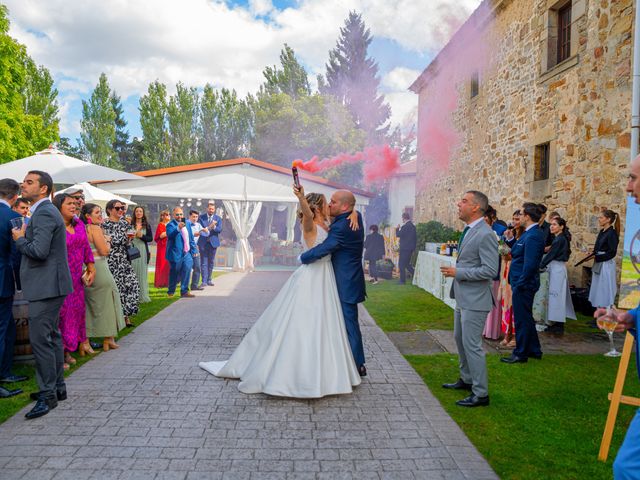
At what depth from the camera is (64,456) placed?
3.41m

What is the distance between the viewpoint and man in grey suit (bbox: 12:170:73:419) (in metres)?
4.11

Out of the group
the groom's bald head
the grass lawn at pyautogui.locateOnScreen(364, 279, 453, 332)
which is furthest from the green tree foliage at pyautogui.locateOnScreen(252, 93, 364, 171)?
the groom's bald head

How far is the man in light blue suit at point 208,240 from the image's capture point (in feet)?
42.0

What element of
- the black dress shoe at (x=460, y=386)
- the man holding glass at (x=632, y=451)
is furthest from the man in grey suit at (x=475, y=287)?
the man holding glass at (x=632, y=451)

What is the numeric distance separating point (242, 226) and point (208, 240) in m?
5.73

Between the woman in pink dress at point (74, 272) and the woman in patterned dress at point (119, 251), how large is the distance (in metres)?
1.49

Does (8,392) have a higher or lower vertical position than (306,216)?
lower

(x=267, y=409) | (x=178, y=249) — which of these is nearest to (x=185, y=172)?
(x=178, y=249)

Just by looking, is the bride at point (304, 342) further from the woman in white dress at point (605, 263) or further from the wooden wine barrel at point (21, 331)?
the woman in white dress at point (605, 263)

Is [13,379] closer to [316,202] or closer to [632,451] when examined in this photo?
[316,202]

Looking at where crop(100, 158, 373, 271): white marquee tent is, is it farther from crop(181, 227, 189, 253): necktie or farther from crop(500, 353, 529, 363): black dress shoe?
crop(500, 353, 529, 363): black dress shoe

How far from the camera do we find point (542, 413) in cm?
452

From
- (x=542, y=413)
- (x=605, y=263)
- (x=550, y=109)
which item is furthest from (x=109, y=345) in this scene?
(x=550, y=109)

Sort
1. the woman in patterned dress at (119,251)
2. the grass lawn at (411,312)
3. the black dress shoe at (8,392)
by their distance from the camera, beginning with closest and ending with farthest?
1. the black dress shoe at (8,392)
2. the woman in patterned dress at (119,251)
3. the grass lawn at (411,312)
